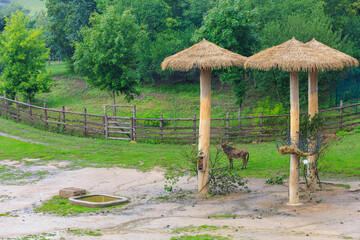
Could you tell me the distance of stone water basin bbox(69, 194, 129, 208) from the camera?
1220 centimetres

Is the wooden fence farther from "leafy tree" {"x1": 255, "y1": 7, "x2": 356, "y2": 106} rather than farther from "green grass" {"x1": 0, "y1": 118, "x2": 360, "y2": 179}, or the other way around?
"leafy tree" {"x1": 255, "y1": 7, "x2": 356, "y2": 106}

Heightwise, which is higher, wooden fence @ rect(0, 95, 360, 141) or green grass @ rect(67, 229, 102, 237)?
wooden fence @ rect(0, 95, 360, 141)

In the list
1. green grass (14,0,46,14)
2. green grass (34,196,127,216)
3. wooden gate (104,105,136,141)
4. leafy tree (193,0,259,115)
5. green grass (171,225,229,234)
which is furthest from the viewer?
green grass (14,0,46,14)

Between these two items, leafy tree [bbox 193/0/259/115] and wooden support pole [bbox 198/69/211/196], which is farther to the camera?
leafy tree [bbox 193/0/259/115]

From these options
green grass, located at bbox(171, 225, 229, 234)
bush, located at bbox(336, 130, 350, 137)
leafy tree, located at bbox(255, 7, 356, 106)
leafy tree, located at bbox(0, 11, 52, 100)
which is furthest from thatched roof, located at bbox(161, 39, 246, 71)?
leafy tree, located at bbox(0, 11, 52, 100)

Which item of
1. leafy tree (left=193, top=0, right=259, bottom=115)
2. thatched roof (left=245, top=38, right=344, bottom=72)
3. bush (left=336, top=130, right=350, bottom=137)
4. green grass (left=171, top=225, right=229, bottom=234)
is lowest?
green grass (left=171, top=225, right=229, bottom=234)

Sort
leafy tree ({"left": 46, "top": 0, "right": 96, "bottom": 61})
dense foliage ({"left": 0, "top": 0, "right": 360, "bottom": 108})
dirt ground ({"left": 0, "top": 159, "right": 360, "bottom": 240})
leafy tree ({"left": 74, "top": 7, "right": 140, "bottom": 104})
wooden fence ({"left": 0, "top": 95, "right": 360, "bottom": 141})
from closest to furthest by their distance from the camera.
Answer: dirt ground ({"left": 0, "top": 159, "right": 360, "bottom": 240}) < wooden fence ({"left": 0, "top": 95, "right": 360, "bottom": 141}) < leafy tree ({"left": 74, "top": 7, "right": 140, "bottom": 104}) < dense foliage ({"left": 0, "top": 0, "right": 360, "bottom": 108}) < leafy tree ({"left": 46, "top": 0, "right": 96, "bottom": 61})

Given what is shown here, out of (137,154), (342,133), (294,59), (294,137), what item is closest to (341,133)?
(342,133)

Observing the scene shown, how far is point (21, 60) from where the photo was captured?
32438 mm

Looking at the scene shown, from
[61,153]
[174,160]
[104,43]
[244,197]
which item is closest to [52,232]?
[244,197]

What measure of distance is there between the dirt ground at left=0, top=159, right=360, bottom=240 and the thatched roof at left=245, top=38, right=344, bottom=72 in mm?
3648

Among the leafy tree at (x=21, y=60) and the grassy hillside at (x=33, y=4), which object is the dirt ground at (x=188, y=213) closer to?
the leafy tree at (x=21, y=60)

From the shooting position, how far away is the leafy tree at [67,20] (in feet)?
141

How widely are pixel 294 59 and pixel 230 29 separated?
13.2 metres
